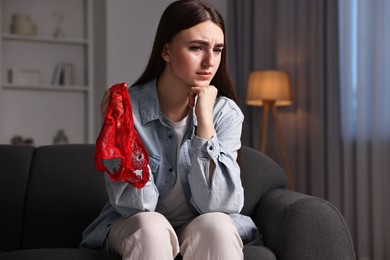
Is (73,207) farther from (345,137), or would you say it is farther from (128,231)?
(345,137)

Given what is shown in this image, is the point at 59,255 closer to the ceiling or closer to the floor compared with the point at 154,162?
closer to the floor

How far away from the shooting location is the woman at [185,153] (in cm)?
172

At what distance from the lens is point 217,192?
184 cm

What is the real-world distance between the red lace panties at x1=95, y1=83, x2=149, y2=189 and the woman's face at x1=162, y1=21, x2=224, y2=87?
182mm

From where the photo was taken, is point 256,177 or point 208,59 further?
point 256,177

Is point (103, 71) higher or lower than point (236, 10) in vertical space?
lower

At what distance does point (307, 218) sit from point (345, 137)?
2.41 meters

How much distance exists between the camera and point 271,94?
4430 mm

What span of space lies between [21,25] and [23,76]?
0.40 metres

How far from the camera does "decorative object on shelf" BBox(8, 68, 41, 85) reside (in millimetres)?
5184

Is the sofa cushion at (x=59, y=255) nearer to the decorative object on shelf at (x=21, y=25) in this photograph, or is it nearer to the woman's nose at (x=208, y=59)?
the woman's nose at (x=208, y=59)

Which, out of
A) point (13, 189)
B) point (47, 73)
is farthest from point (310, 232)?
point (47, 73)

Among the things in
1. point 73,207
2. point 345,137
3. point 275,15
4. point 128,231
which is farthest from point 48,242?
point 275,15

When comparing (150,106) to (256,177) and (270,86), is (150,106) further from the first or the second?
(270,86)
